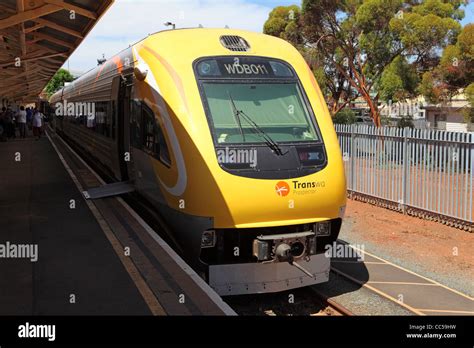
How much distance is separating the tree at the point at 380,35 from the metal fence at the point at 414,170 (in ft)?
33.5

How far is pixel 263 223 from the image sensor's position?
18.3 feet

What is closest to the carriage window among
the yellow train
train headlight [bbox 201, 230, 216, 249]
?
the yellow train

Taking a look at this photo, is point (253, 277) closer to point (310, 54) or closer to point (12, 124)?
point (12, 124)

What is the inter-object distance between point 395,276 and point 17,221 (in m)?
5.89

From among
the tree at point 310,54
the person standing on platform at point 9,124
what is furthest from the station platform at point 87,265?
the tree at point 310,54

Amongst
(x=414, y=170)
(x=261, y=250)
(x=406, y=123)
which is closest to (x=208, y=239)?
(x=261, y=250)

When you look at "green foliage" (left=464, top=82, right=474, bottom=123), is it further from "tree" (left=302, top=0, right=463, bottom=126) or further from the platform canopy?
the platform canopy

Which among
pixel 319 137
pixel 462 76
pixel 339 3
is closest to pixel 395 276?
pixel 319 137

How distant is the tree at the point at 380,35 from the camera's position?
857 inches

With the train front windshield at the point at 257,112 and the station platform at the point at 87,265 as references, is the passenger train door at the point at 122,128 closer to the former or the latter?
the station platform at the point at 87,265

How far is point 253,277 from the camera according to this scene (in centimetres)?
573

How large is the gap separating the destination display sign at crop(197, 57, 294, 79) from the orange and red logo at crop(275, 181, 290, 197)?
1622 mm

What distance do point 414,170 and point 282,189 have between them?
668cm
